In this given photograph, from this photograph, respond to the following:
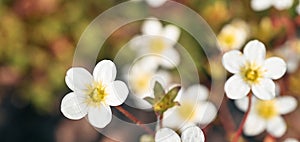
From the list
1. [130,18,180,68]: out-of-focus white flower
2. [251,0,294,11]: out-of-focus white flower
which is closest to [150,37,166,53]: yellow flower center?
[130,18,180,68]: out-of-focus white flower

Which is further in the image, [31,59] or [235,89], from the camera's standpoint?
[31,59]

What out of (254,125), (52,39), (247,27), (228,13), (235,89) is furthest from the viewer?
(52,39)

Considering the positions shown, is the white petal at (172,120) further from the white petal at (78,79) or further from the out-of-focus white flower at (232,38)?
the out-of-focus white flower at (232,38)

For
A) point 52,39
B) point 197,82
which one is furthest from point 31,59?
point 197,82

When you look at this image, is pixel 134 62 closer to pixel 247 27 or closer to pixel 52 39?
pixel 247 27

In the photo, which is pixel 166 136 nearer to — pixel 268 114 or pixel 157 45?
pixel 268 114

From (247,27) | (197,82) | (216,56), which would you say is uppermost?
(247,27)
